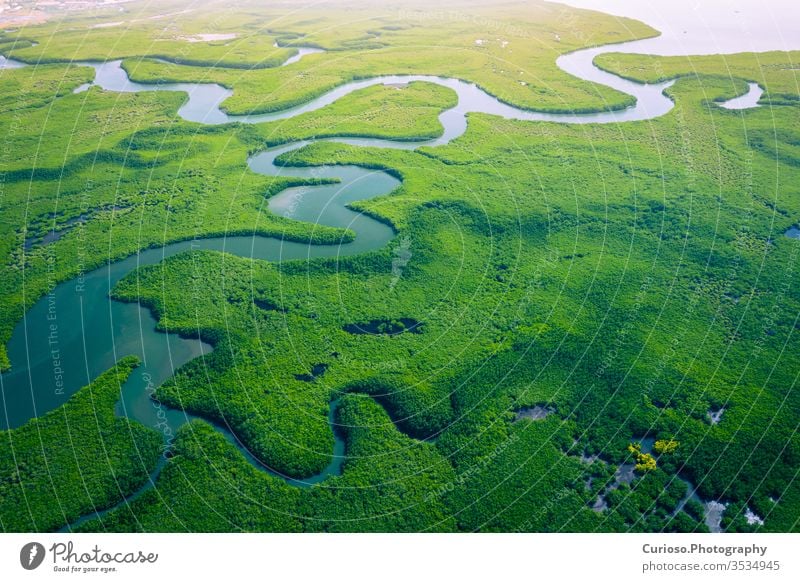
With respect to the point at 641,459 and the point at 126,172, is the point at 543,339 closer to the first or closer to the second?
the point at 641,459

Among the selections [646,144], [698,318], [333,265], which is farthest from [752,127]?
[333,265]

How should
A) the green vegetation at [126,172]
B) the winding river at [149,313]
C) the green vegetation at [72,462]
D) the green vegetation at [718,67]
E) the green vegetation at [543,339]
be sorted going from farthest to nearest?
the green vegetation at [718,67] → the green vegetation at [126,172] → the winding river at [149,313] → the green vegetation at [543,339] → the green vegetation at [72,462]

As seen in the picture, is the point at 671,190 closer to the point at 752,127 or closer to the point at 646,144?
the point at 646,144

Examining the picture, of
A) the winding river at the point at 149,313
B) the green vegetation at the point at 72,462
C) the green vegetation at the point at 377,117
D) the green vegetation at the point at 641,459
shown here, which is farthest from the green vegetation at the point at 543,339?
the green vegetation at the point at 377,117

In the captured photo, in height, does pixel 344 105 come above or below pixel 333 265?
above

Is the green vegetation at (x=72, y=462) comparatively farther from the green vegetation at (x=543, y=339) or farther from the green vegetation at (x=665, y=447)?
the green vegetation at (x=665, y=447)

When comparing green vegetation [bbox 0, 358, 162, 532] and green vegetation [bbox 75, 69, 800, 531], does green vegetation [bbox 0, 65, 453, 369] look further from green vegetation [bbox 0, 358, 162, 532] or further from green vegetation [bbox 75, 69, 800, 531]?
green vegetation [bbox 0, 358, 162, 532]

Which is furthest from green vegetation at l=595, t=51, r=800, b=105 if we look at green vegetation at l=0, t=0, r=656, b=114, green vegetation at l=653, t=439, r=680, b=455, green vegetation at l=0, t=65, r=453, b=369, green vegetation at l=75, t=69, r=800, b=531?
green vegetation at l=653, t=439, r=680, b=455
